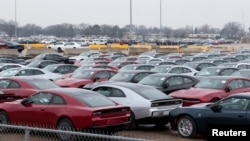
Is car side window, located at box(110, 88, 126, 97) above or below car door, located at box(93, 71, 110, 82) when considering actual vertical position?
above

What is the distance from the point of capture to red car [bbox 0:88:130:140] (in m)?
12.2

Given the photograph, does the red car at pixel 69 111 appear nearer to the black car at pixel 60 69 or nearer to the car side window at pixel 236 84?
the car side window at pixel 236 84

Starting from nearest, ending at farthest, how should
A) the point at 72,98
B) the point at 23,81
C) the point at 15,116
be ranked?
the point at 72,98, the point at 15,116, the point at 23,81

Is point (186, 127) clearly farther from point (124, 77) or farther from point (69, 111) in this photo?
point (124, 77)

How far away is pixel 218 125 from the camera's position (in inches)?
483

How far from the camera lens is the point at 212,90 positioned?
55.7ft

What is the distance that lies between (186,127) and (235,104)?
1.58 m

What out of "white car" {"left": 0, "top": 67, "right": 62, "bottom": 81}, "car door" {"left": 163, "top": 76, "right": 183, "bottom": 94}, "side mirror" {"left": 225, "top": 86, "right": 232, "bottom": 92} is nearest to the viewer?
"side mirror" {"left": 225, "top": 86, "right": 232, "bottom": 92}

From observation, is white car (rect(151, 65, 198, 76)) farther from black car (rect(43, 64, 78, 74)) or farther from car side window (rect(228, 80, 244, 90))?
car side window (rect(228, 80, 244, 90))

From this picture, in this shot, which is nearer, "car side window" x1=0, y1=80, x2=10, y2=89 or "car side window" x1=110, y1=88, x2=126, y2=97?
"car side window" x1=110, y1=88, x2=126, y2=97

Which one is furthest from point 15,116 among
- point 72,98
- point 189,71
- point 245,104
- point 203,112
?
point 189,71

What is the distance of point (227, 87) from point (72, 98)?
6583 millimetres

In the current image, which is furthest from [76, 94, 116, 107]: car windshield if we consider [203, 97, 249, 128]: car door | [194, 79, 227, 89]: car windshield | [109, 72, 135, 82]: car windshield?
[109, 72, 135, 82]: car windshield

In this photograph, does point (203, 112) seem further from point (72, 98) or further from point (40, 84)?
point (40, 84)
